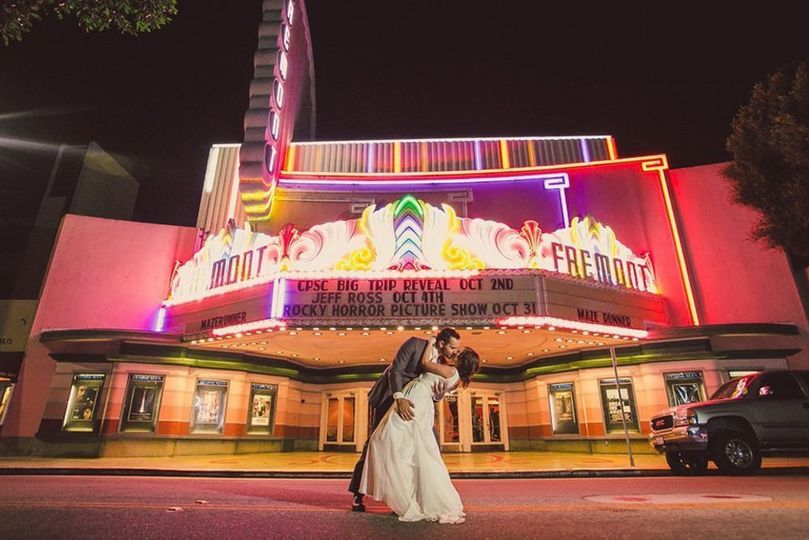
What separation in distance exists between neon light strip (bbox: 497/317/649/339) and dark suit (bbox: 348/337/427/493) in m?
7.54

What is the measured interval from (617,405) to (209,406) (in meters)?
13.3

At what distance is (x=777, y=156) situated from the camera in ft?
35.3

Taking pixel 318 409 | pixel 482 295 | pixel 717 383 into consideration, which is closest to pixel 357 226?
pixel 482 295

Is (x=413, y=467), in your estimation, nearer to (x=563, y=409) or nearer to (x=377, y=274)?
(x=377, y=274)

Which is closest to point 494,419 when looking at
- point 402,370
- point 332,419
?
point 332,419

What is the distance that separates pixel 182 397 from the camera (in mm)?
14383

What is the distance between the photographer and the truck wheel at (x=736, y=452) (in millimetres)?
7902

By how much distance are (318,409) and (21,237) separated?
18.0m

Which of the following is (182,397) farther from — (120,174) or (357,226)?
(120,174)

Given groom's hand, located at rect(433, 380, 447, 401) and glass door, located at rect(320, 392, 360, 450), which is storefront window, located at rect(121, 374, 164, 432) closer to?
glass door, located at rect(320, 392, 360, 450)

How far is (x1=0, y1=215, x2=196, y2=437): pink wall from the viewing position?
46.8 feet

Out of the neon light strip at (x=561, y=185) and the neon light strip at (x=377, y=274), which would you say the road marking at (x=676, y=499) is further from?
the neon light strip at (x=561, y=185)

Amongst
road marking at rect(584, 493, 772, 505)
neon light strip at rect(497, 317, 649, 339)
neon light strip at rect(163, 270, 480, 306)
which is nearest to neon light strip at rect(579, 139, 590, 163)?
neon light strip at rect(497, 317, 649, 339)

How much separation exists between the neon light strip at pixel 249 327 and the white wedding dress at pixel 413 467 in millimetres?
8045
